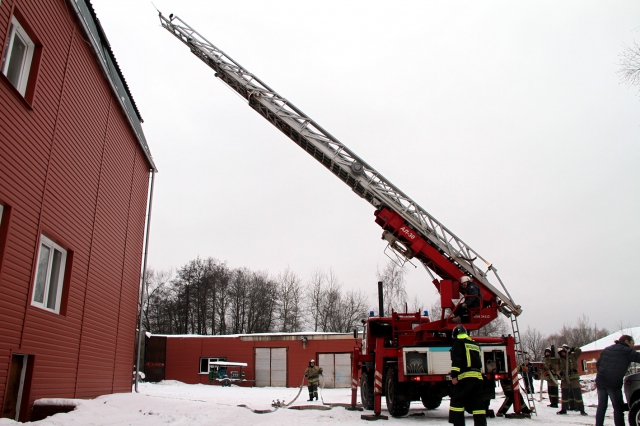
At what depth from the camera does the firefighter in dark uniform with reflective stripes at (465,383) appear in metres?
6.83

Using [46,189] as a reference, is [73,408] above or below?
below

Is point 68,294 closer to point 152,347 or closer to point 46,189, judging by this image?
point 46,189

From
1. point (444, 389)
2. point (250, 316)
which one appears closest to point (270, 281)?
point (250, 316)

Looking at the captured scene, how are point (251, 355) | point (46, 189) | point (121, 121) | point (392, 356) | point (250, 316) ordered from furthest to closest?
1. point (250, 316)
2. point (251, 355)
3. point (121, 121)
4. point (392, 356)
5. point (46, 189)

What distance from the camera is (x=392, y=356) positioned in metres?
11.6

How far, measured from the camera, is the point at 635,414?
7453 millimetres

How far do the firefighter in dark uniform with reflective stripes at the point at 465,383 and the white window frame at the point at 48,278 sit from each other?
23.9 ft

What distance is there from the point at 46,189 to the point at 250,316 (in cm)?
5050

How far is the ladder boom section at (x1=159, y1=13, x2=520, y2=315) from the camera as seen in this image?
13.2 meters

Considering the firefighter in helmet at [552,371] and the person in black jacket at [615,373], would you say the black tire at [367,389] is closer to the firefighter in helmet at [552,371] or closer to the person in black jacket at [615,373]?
the firefighter in helmet at [552,371]

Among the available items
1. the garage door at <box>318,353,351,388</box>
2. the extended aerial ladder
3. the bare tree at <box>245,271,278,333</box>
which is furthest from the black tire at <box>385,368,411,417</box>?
the bare tree at <box>245,271,278,333</box>

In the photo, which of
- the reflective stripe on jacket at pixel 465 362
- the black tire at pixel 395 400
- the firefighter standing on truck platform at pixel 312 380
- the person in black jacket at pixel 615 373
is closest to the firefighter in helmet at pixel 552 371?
the black tire at pixel 395 400

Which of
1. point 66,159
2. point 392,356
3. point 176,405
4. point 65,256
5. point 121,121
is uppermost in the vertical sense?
point 121,121

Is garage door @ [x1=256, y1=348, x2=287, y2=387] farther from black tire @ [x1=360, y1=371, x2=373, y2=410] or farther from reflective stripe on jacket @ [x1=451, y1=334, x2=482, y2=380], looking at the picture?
reflective stripe on jacket @ [x1=451, y1=334, x2=482, y2=380]
